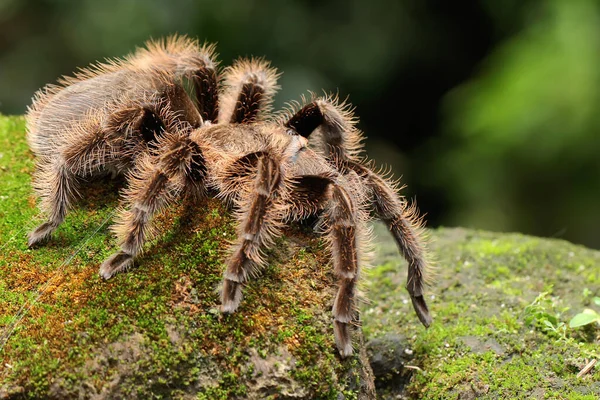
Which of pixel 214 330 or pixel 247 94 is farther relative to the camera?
pixel 247 94

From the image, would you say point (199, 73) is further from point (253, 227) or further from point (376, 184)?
point (253, 227)

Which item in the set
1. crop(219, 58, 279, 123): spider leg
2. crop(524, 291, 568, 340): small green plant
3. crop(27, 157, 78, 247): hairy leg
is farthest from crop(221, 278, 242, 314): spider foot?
crop(524, 291, 568, 340): small green plant

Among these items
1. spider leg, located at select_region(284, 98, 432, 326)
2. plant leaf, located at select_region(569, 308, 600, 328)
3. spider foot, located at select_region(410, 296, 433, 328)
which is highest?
spider leg, located at select_region(284, 98, 432, 326)

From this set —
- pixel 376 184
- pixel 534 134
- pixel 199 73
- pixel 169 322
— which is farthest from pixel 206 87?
pixel 534 134

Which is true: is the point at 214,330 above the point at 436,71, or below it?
below

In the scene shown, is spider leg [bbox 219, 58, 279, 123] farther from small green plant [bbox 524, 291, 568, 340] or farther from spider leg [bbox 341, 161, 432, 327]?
small green plant [bbox 524, 291, 568, 340]

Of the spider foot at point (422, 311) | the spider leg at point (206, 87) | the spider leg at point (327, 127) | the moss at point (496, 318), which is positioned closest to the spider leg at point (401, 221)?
the spider foot at point (422, 311)

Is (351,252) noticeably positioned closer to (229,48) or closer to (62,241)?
(62,241)
